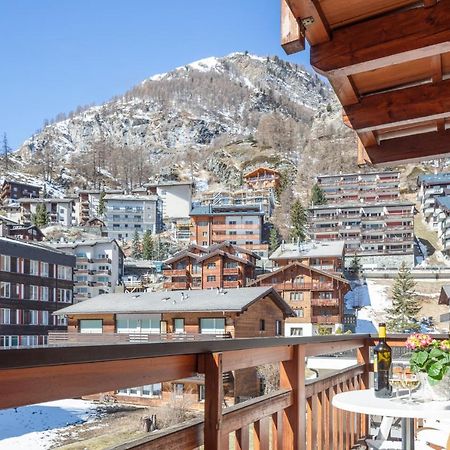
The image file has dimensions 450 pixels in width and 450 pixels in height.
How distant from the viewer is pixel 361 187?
63.5m

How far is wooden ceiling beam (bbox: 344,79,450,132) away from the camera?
3.05 m

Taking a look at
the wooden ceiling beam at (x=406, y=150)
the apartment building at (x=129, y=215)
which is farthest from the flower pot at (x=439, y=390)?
the apartment building at (x=129, y=215)

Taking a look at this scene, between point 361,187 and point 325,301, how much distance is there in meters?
31.5

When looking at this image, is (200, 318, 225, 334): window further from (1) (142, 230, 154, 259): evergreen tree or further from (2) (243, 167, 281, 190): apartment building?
(2) (243, 167, 281, 190): apartment building

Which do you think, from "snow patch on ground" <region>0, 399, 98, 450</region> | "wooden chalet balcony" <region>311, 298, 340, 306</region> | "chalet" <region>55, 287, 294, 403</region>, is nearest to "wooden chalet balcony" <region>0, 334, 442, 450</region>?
"snow patch on ground" <region>0, 399, 98, 450</region>

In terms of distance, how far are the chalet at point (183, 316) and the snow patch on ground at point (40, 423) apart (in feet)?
5.84

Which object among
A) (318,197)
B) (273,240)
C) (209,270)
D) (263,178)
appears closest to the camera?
(209,270)

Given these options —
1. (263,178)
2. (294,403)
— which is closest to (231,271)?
(263,178)

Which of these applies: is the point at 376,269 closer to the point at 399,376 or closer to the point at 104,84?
A: the point at 399,376

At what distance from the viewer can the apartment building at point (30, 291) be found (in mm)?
29250

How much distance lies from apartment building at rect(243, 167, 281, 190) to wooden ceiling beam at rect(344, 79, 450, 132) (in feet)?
237

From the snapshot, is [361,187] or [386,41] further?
[361,187]

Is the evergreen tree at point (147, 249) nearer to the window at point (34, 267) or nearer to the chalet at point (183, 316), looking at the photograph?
the window at point (34, 267)

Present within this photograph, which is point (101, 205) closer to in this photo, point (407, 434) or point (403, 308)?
point (403, 308)
